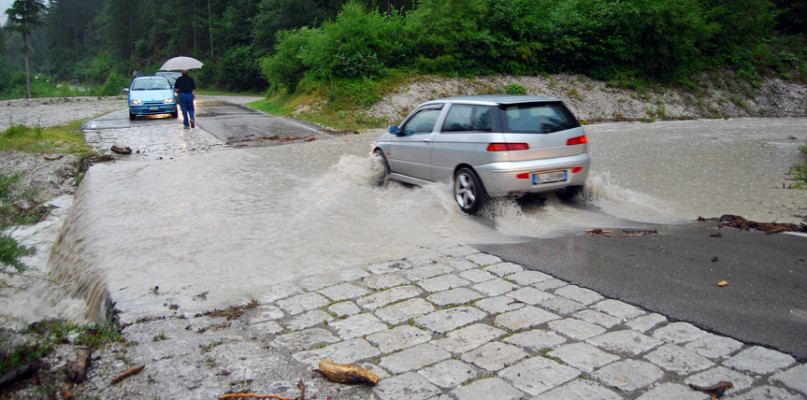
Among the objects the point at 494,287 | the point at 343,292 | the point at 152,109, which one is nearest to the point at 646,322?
the point at 494,287

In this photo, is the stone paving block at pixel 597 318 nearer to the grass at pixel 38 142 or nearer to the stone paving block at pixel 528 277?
the stone paving block at pixel 528 277

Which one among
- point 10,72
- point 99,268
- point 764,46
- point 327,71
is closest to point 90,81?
point 10,72

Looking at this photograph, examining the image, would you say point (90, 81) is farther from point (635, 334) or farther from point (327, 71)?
point (635, 334)

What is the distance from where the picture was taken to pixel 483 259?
628 cm

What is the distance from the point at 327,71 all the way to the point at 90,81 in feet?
251

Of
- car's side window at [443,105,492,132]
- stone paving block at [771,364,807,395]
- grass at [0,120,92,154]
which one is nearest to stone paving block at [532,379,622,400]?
stone paving block at [771,364,807,395]

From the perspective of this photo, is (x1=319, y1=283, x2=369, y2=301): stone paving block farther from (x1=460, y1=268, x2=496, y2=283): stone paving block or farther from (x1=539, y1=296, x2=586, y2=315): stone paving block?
(x1=539, y1=296, x2=586, y2=315): stone paving block

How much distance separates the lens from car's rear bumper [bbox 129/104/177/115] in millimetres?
21781

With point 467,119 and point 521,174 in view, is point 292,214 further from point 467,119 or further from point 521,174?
point 521,174

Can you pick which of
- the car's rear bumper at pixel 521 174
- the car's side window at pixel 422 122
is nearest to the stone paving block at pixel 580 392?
the car's rear bumper at pixel 521 174

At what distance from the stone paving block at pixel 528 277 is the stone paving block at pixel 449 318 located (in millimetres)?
844

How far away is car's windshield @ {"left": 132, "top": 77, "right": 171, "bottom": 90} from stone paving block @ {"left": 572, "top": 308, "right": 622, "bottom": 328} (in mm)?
21814

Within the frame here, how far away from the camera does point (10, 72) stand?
74.7 metres

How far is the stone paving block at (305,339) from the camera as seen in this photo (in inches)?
168
